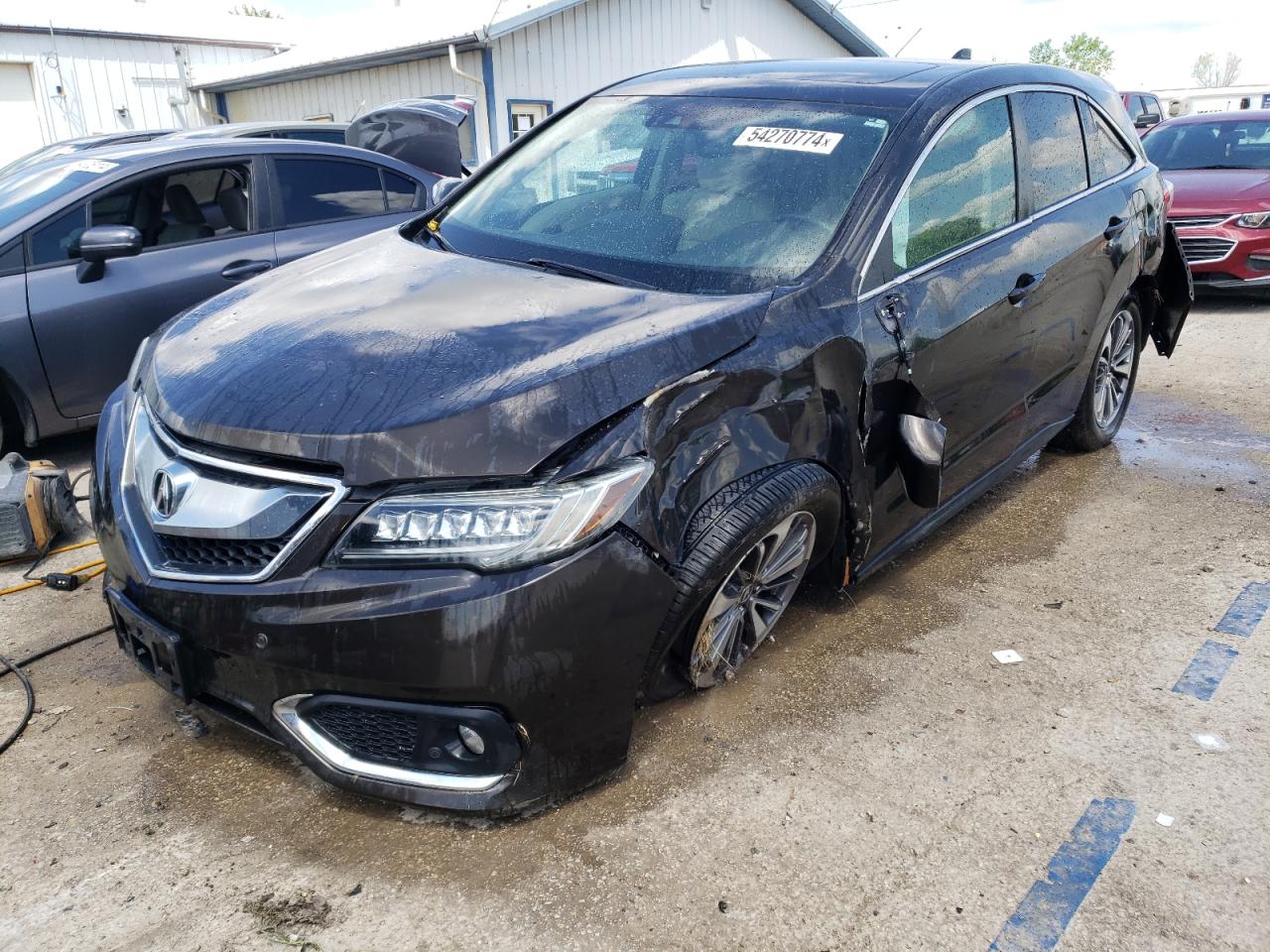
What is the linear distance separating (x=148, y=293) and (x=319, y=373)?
3221mm

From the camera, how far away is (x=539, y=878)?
2367 mm

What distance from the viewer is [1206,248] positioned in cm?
872

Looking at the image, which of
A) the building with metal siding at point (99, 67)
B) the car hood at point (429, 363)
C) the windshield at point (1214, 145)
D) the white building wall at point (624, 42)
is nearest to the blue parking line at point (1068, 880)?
the car hood at point (429, 363)

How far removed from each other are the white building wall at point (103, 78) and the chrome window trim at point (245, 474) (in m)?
20.2

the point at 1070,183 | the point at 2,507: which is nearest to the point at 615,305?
the point at 1070,183

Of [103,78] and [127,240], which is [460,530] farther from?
[103,78]

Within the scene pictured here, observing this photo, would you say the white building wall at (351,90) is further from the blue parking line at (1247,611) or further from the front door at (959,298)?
the blue parking line at (1247,611)

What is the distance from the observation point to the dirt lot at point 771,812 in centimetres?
226

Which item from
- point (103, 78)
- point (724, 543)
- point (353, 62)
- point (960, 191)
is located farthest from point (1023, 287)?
point (103, 78)

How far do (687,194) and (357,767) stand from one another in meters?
2.00

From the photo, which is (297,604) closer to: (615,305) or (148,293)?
(615,305)

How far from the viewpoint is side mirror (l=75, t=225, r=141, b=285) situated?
490 cm

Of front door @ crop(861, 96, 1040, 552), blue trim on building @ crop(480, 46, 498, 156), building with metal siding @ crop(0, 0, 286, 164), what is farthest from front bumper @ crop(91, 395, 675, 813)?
building with metal siding @ crop(0, 0, 286, 164)

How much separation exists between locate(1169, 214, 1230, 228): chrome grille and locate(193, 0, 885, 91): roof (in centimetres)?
910
